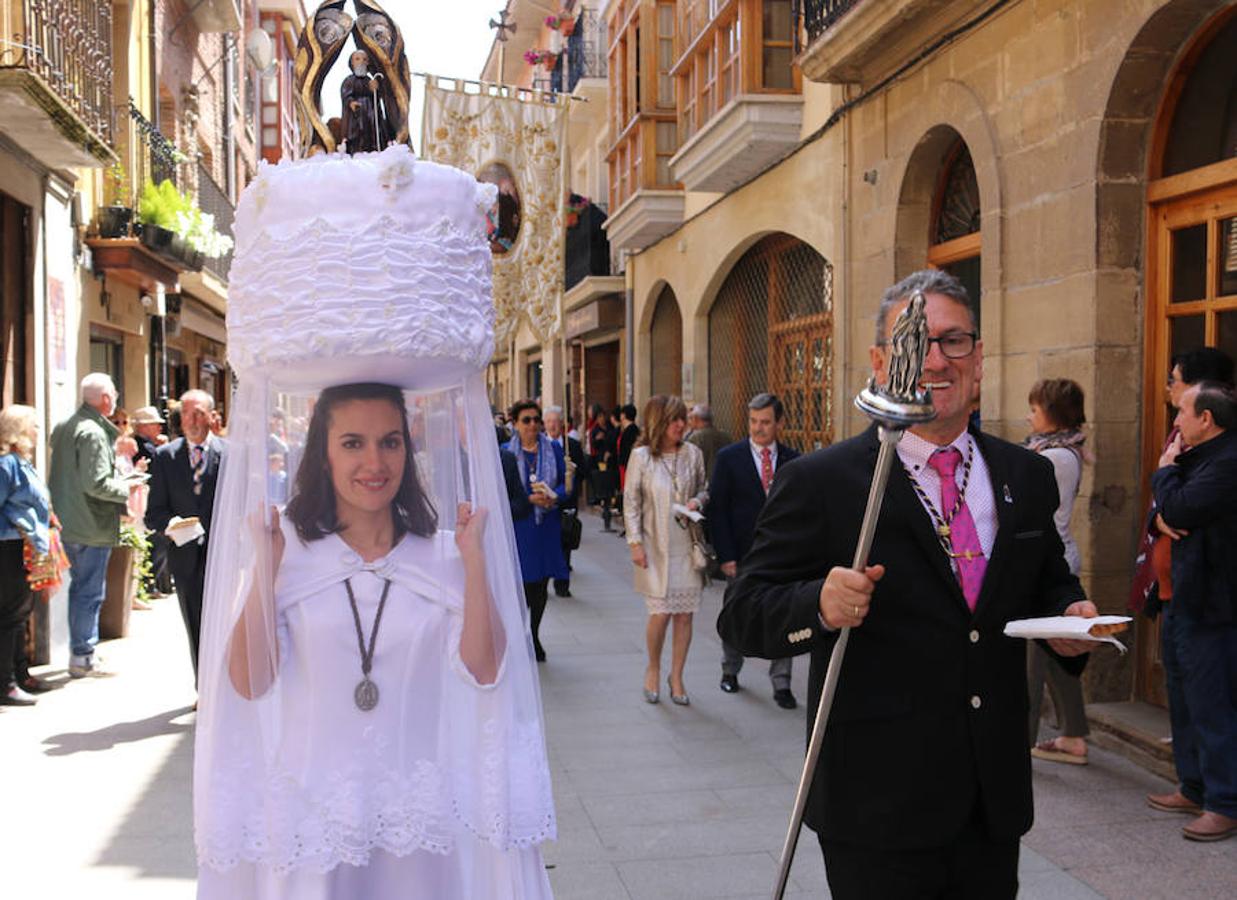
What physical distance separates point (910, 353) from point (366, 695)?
4.43ft

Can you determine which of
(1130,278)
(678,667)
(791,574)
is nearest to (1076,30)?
(1130,278)

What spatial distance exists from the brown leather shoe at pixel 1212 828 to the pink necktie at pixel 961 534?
2676 mm

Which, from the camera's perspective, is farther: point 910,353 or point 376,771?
point 376,771

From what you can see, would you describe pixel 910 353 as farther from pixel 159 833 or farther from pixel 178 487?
pixel 178 487

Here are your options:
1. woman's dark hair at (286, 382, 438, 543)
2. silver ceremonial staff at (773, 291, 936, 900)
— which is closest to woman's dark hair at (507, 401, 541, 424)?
woman's dark hair at (286, 382, 438, 543)

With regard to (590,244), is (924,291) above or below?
below

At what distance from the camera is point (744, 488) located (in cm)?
639

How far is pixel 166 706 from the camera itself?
642 centimetres

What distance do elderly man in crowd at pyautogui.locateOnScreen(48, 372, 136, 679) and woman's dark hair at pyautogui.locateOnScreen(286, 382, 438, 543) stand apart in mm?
5043

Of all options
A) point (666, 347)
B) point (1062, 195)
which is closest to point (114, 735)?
point (1062, 195)

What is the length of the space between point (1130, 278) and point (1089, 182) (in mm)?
531

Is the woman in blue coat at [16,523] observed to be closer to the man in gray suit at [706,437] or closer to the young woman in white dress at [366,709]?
the young woman in white dress at [366,709]

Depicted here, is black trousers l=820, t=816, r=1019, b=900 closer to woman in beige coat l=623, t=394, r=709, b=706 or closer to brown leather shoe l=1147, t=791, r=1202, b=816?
brown leather shoe l=1147, t=791, r=1202, b=816

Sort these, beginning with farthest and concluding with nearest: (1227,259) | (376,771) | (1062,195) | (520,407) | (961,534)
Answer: (520,407) → (1062,195) → (1227,259) → (376,771) → (961,534)
